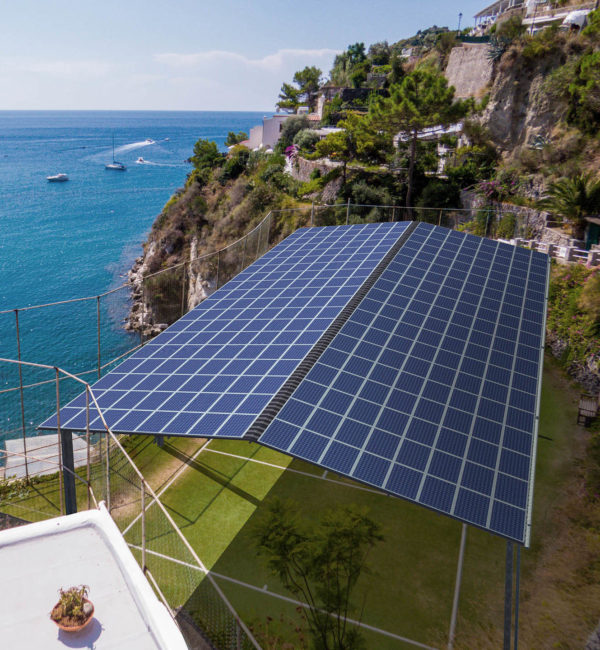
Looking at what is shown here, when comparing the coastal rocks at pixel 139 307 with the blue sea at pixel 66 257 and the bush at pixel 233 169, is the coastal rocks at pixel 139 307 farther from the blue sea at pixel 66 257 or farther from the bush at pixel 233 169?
the bush at pixel 233 169

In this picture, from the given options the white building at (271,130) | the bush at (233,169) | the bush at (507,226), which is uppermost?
the white building at (271,130)

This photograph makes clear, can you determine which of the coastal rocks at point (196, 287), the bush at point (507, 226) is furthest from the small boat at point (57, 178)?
the bush at point (507, 226)

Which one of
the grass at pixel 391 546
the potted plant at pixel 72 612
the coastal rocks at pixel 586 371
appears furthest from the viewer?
the coastal rocks at pixel 586 371

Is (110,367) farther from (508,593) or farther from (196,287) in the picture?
(508,593)

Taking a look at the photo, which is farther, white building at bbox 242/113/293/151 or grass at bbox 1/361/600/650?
white building at bbox 242/113/293/151

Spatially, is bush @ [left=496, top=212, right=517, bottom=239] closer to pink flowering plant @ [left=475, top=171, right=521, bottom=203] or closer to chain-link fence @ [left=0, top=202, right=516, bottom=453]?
chain-link fence @ [left=0, top=202, right=516, bottom=453]

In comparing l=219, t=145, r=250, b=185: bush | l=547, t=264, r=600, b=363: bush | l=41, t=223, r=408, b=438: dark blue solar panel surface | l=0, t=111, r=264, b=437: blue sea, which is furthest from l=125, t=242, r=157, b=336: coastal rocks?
l=547, t=264, r=600, b=363: bush

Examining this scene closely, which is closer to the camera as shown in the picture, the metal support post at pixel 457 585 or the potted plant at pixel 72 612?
the potted plant at pixel 72 612

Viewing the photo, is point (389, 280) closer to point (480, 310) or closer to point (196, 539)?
point (480, 310)
